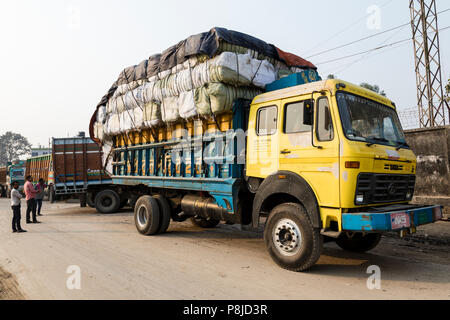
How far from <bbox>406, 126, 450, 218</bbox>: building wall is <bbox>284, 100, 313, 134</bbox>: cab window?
625 cm

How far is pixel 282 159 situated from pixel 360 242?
92.3 inches

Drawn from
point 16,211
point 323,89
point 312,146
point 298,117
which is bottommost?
point 16,211

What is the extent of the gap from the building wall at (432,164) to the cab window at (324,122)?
20.4ft

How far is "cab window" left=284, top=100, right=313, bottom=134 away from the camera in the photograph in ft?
15.0

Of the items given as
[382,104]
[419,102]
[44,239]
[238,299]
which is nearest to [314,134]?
[382,104]

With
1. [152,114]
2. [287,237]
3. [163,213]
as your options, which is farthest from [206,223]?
[287,237]

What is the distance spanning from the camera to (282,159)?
496 centimetres

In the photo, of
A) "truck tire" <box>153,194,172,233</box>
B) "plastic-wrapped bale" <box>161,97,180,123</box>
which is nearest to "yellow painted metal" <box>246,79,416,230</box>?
"plastic-wrapped bale" <box>161,97,180,123</box>

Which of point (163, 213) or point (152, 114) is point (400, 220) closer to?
point (163, 213)

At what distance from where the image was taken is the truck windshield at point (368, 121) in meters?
4.44

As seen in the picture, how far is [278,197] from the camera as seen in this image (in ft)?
16.8

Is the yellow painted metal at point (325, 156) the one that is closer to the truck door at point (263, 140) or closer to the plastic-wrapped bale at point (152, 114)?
the truck door at point (263, 140)

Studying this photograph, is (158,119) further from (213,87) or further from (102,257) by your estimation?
(102,257)
